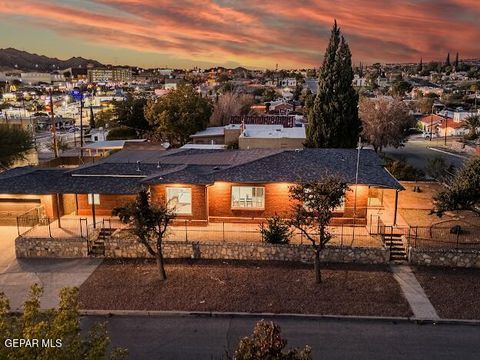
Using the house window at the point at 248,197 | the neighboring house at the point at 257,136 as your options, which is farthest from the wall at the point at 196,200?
the neighboring house at the point at 257,136

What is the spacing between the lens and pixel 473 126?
74688mm

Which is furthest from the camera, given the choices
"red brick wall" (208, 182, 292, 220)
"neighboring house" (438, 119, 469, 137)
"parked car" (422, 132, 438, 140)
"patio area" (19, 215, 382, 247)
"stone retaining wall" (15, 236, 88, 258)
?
"parked car" (422, 132, 438, 140)

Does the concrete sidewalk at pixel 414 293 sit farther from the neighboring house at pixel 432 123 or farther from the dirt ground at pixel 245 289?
the neighboring house at pixel 432 123

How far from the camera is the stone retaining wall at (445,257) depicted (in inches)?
826

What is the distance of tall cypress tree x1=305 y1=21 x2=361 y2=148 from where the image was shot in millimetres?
40969

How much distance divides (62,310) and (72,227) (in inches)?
699

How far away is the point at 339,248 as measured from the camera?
21703mm

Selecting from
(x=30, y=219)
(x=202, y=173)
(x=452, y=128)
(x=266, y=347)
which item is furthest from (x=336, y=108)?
(x=452, y=128)

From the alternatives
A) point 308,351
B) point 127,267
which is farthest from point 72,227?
point 308,351

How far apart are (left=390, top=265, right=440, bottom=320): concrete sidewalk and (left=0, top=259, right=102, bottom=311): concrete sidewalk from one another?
1464 centimetres

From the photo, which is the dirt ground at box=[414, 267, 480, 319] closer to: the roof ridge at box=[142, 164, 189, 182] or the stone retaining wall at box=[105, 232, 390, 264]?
the stone retaining wall at box=[105, 232, 390, 264]

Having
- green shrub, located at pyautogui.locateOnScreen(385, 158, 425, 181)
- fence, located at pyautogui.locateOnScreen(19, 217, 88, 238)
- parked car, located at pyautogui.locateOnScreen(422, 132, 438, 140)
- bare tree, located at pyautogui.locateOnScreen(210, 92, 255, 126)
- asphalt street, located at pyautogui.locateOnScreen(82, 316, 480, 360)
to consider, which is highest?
bare tree, located at pyautogui.locateOnScreen(210, 92, 255, 126)

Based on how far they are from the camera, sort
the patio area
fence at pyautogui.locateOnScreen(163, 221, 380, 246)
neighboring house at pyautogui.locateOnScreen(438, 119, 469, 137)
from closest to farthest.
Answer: fence at pyautogui.locateOnScreen(163, 221, 380, 246)
the patio area
neighboring house at pyautogui.locateOnScreen(438, 119, 469, 137)
